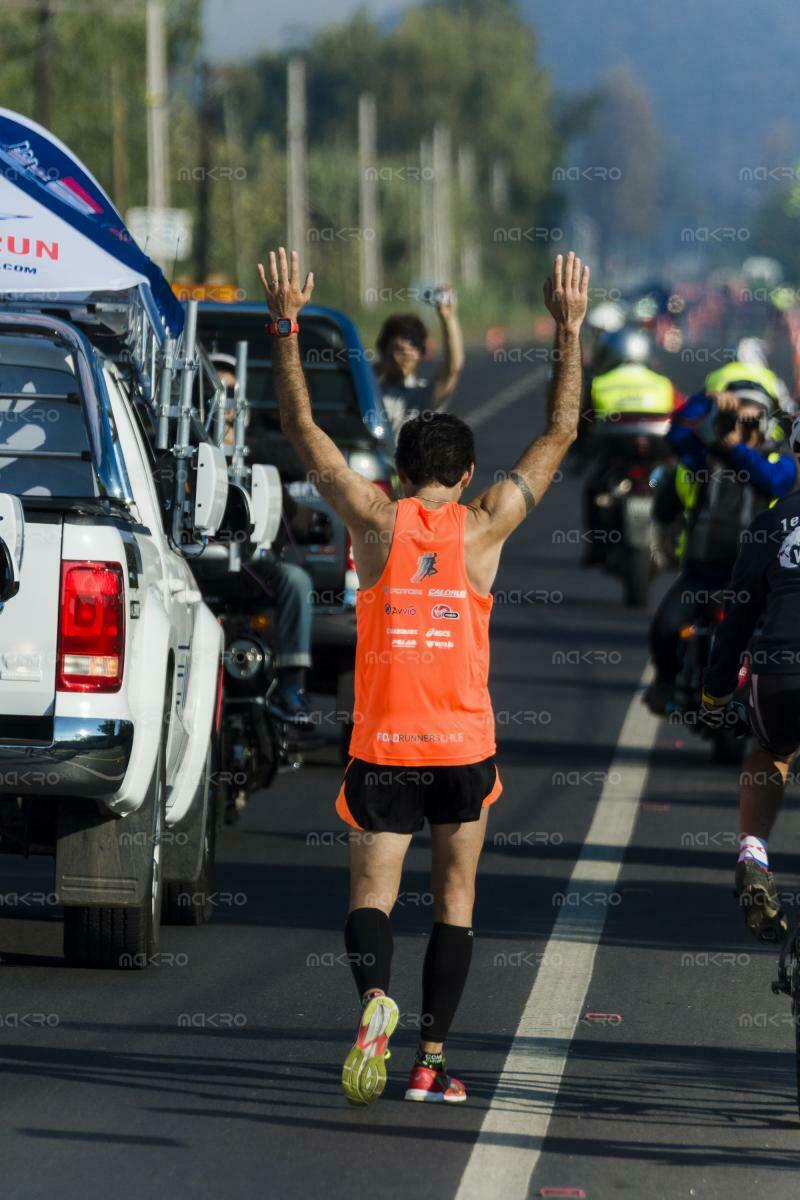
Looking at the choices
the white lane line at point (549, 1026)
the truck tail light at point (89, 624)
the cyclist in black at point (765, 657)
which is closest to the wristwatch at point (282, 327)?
the truck tail light at point (89, 624)

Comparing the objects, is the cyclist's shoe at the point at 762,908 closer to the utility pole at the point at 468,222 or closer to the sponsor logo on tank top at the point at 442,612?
A: the sponsor logo on tank top at the point at 442,612

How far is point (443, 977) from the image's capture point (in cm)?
699

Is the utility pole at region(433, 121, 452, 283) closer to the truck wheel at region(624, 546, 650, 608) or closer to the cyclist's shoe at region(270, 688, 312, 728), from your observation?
the truck wheel at region(624, 546, 650, 608)

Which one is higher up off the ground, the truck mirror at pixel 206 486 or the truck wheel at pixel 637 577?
the truck mirror at pixel 206 486

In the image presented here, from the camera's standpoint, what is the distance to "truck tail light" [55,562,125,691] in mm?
7844

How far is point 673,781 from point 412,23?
135 metres

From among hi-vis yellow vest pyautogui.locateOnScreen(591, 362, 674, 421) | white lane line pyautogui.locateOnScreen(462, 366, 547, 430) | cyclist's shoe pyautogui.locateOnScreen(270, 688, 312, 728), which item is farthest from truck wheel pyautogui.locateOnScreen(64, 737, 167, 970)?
white lane line pyautogui.locateOnScreen(462, 366, 547, 430)

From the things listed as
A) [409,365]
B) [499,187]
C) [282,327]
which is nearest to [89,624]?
[282,327]

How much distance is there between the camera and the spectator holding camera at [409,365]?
1459cm

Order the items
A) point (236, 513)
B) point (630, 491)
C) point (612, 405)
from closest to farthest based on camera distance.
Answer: point (236, 513) < point (630, 491) < point (612, 405)

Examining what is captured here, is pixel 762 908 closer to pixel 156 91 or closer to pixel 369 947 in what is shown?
pixel 369 947

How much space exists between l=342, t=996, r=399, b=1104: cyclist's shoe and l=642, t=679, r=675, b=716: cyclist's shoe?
23.0 ft

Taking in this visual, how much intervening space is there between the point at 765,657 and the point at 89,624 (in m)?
1.94

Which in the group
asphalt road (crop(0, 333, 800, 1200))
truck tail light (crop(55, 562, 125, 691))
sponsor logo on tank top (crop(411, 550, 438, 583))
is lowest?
asphalt road (crop(0, 333, 800, 1200))
